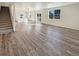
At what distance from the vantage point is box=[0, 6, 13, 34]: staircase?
6.91 meters

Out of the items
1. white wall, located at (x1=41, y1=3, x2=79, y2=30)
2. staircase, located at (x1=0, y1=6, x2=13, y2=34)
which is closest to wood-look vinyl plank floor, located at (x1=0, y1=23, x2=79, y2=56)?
staircase, located at (x1=0, y1=6, x2=13, y2=34)

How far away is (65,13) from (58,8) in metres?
1.30

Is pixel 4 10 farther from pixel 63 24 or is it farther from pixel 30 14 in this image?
pixel 30 14

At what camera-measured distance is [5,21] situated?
7.53m

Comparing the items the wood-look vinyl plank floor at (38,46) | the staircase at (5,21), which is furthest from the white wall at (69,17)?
the staircase at (5,21)

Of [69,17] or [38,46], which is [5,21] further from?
[69,17]

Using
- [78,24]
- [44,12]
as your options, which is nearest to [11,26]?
[78,24]

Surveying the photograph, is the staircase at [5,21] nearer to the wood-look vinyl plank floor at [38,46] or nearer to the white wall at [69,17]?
the wood-look vinyl plank floor at [38,46]

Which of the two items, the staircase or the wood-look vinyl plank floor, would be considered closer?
the wood-look vinyl plank floor

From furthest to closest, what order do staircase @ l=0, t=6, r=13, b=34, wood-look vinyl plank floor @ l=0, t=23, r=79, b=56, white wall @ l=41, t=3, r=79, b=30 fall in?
white wall @ l=41, t=3, r=79, b=30 → staircase @ l=0, t=6, r=13, b=34 → wood-look vinyl plank floor @ l=0, t=23, r=79, b=56

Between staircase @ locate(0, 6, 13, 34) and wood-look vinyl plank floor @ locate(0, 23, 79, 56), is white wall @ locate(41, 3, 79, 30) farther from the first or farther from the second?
staircase @ locate(0, 6, 13, 34)

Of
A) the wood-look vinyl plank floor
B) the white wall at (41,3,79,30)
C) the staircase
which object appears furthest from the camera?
the white wall at (41,3,79,30)

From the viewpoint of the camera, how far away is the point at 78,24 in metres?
7.76

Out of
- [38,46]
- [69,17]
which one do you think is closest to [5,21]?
[38,46]
